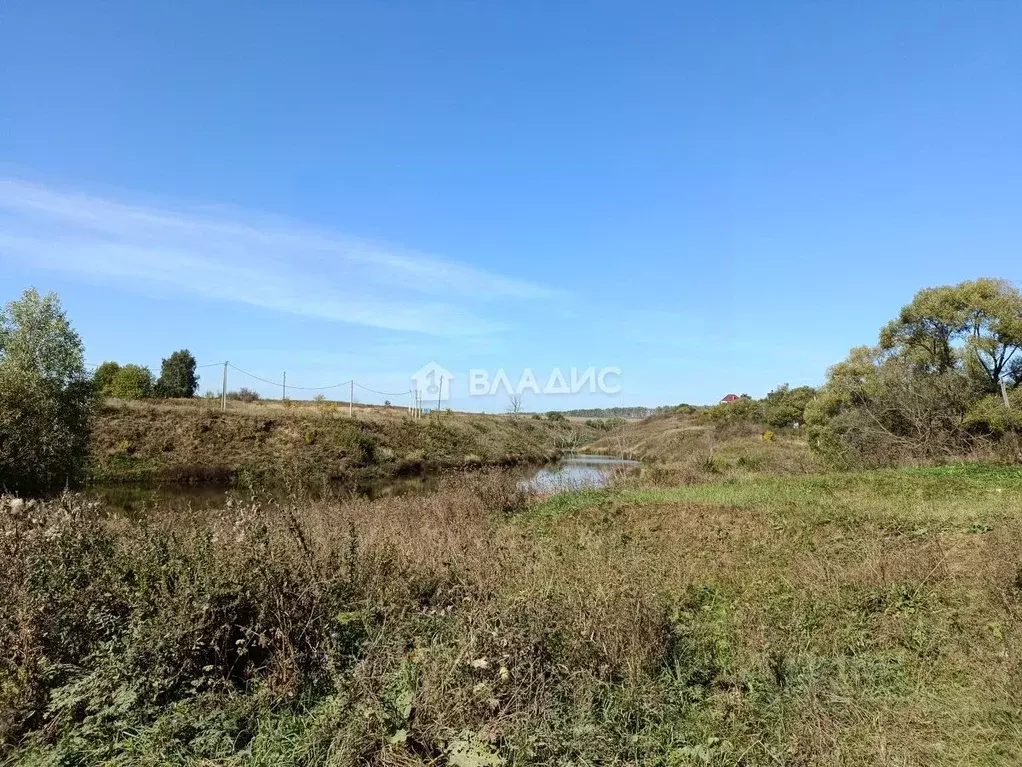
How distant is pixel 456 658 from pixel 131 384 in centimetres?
4409

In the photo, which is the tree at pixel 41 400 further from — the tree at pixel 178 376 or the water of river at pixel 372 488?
the tree at pixel 178 376

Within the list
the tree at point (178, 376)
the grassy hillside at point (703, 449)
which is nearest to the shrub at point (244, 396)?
the tree at point (178, 376)

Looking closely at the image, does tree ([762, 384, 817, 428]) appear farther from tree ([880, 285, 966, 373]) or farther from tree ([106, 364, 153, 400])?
tree ([106, 364, 153, 400])

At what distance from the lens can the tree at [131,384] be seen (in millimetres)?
39719

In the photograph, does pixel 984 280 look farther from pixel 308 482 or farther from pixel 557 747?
pixel 308 482

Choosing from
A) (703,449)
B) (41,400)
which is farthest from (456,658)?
(703,449)

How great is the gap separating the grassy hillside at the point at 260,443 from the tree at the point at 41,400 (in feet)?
27.0

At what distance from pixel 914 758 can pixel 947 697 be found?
97 centimetres

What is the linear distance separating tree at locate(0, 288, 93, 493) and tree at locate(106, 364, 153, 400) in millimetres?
22441

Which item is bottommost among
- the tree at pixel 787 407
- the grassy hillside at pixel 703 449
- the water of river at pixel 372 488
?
the water of river at pixel 372 488

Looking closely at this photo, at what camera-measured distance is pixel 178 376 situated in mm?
46125

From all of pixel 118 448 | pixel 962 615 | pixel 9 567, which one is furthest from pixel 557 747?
pixel 118 448

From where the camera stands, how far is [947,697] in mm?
3938

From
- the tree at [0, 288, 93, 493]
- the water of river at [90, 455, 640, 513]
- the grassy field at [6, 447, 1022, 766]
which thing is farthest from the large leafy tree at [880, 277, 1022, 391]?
the tree at [0, 288, 93, 493]
